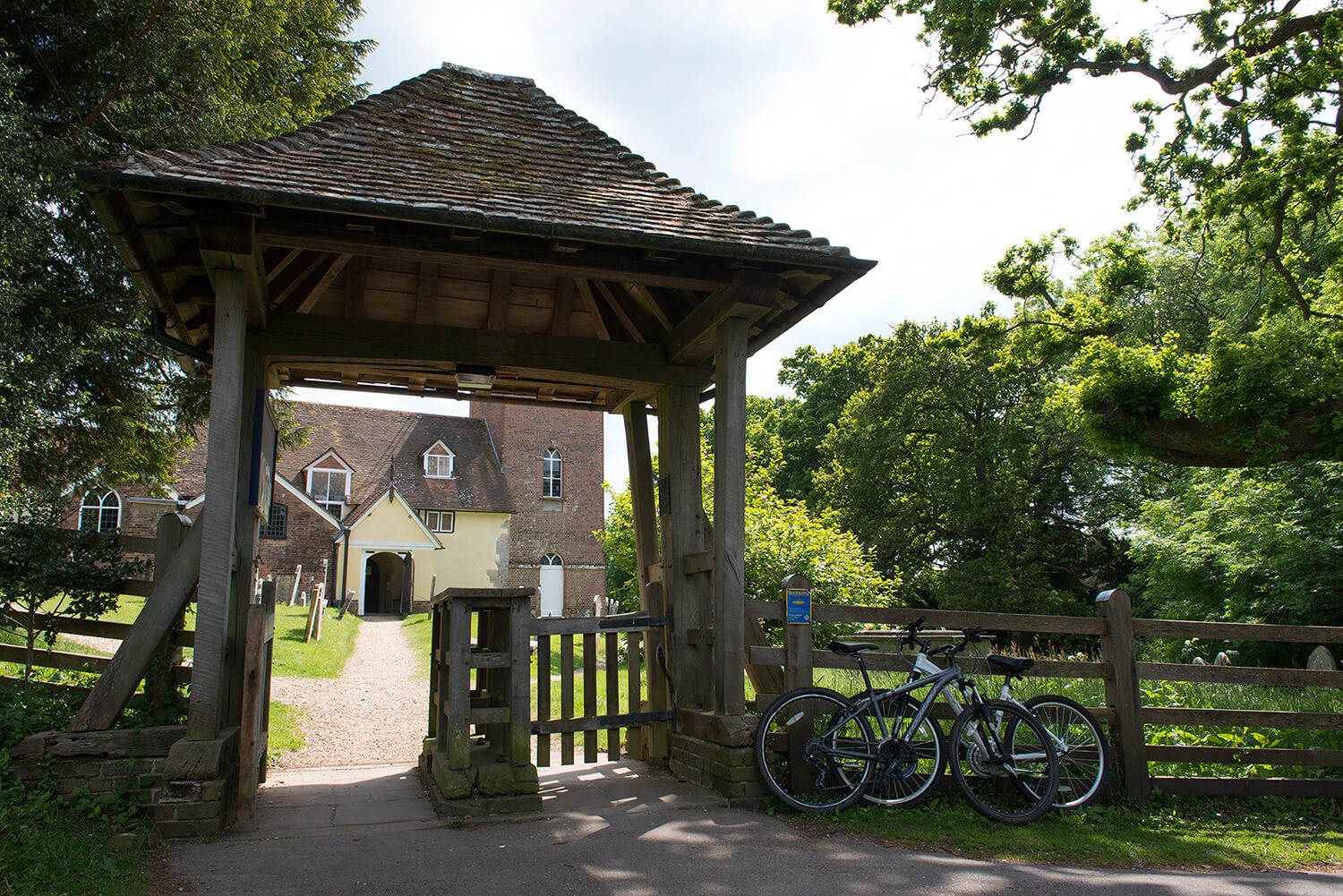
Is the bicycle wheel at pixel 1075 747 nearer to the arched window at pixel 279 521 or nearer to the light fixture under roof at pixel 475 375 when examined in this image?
the light fixture under roof at pixel 475 375

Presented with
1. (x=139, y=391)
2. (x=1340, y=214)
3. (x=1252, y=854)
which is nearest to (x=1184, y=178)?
(x=1340, y=214)

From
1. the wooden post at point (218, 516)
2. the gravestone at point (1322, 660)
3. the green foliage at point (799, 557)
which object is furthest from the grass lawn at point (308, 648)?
the gravestone at point (1322, 660)

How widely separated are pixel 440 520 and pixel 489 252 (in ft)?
119

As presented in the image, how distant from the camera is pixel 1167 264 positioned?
2906 cm

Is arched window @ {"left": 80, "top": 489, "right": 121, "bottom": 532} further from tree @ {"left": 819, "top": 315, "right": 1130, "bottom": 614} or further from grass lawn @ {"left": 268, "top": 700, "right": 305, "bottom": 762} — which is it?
tree @ {"left": 819, "top": 315, "right": 1130, "bottom": 614}

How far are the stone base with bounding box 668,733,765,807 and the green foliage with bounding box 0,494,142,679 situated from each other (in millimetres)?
4151

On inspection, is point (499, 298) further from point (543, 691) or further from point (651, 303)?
point (543, 691)

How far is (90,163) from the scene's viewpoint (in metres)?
10.4

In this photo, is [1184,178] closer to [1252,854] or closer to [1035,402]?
[1252,854]

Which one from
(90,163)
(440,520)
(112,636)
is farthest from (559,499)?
(112,636)

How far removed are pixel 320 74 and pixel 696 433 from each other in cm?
944

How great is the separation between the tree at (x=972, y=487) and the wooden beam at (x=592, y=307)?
25.0 metres

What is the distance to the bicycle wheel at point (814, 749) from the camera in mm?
5516

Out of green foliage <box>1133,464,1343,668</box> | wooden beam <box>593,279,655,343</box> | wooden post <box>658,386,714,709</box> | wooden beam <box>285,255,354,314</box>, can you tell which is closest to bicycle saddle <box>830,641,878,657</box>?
wooden post <box>658,386,714,709</box>
